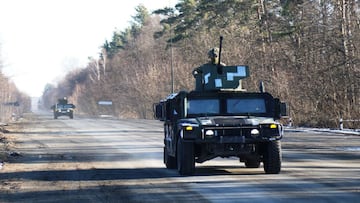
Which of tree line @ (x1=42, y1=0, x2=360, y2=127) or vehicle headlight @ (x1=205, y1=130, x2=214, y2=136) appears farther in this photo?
tree line @ (x1=42, y1=0, x2=360, y2=127)

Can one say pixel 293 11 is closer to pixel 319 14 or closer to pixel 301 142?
pixel 319 14

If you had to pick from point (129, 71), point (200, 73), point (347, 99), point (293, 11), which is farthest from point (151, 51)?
point (200, 73)

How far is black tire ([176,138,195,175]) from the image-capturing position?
13.8 meters

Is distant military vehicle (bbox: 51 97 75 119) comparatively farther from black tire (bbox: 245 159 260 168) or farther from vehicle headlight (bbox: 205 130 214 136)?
vehicle headlight (bbox: 205 130 214 136)

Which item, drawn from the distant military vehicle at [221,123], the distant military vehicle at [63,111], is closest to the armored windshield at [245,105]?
the distant military vehicle at [221,123]

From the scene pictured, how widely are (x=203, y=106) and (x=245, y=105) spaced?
937mm

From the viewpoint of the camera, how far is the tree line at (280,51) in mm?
37031

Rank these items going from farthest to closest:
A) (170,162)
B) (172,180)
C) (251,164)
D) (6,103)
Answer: (6,103)
(170,162)
(251,164)
(172,180)

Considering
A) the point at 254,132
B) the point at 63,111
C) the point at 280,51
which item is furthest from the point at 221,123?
the point at 63,111

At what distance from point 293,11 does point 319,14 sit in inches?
144

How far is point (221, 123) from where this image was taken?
13562 mm

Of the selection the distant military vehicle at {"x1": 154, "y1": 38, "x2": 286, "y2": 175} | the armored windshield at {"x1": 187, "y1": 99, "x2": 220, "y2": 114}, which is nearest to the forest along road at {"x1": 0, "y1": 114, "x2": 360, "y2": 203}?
the distant military vehicle at {"x1": 154, "y1": 38, "x2": 286, "y2": 175}

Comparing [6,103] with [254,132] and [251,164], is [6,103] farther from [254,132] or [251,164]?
[254,132]

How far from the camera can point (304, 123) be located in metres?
40.3
